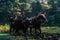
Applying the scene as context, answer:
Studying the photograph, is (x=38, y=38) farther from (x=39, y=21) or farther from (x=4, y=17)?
(x=4, y=17)

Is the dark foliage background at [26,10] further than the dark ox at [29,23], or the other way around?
the dark foliage background at [26,10]

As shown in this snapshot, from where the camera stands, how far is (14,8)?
31766 mm

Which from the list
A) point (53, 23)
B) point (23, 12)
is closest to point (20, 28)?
point (53, 23)

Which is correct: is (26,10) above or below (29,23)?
below

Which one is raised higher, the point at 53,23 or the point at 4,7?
A: the point at 4,7

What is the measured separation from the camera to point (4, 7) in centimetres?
2964

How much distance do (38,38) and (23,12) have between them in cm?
2198

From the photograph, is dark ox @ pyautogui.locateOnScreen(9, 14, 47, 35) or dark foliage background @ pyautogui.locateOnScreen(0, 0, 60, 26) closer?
dark ox @ pyautogui.locateOnScreen(9, 14, 47, 35)

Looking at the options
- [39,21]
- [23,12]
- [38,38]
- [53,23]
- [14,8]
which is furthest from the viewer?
[23,12]

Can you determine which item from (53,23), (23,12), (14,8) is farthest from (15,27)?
(23,12)

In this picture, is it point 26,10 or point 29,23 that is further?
point 26,10

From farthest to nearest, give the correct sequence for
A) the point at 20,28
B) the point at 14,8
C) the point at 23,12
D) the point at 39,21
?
the point at 23,12
the point at 14,8
the point at 20,28
the point at 39,21

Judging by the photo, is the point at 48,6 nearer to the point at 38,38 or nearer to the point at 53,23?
the point at 53,23

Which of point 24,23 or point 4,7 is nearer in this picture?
point 24,23
